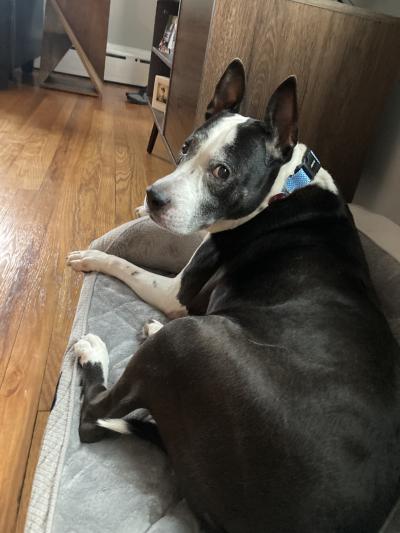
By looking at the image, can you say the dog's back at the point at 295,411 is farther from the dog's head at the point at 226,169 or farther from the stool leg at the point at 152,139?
the stool leg at the point at 152,139

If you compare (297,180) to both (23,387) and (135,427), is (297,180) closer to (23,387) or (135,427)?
(135,427)

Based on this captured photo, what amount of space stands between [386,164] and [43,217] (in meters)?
1.95

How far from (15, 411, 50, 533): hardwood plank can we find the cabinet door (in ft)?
5.97

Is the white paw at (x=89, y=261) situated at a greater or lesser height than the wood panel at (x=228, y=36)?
lesser

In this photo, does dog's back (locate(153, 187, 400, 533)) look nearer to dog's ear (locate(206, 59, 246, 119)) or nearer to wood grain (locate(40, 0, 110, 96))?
dog's ear (locate(206, 59, 246, 119))

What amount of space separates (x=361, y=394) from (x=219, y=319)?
420 millimetres

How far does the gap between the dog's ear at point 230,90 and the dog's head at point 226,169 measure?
238 millimetres

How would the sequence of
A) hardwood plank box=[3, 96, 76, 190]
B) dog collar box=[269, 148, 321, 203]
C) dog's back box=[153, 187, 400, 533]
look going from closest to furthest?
dog's back box=[153, 187, 400, 533] → dog collar box=[269, 148, 321, 203] → hardwood plank box=[3, 96, 76, 190]

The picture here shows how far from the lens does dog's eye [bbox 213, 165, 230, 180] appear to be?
1.69 meters

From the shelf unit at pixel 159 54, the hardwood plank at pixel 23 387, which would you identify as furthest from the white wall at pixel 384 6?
the hardwood plank at pixel 23 387

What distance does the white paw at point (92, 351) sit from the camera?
1.69 metres

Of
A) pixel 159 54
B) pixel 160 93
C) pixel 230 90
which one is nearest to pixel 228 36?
pixel 230 90

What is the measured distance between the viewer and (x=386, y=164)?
277 cm

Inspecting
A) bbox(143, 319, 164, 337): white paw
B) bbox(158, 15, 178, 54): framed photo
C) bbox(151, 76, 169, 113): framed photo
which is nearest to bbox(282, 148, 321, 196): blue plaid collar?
bbox(143, 319, 164, 337): white paw
